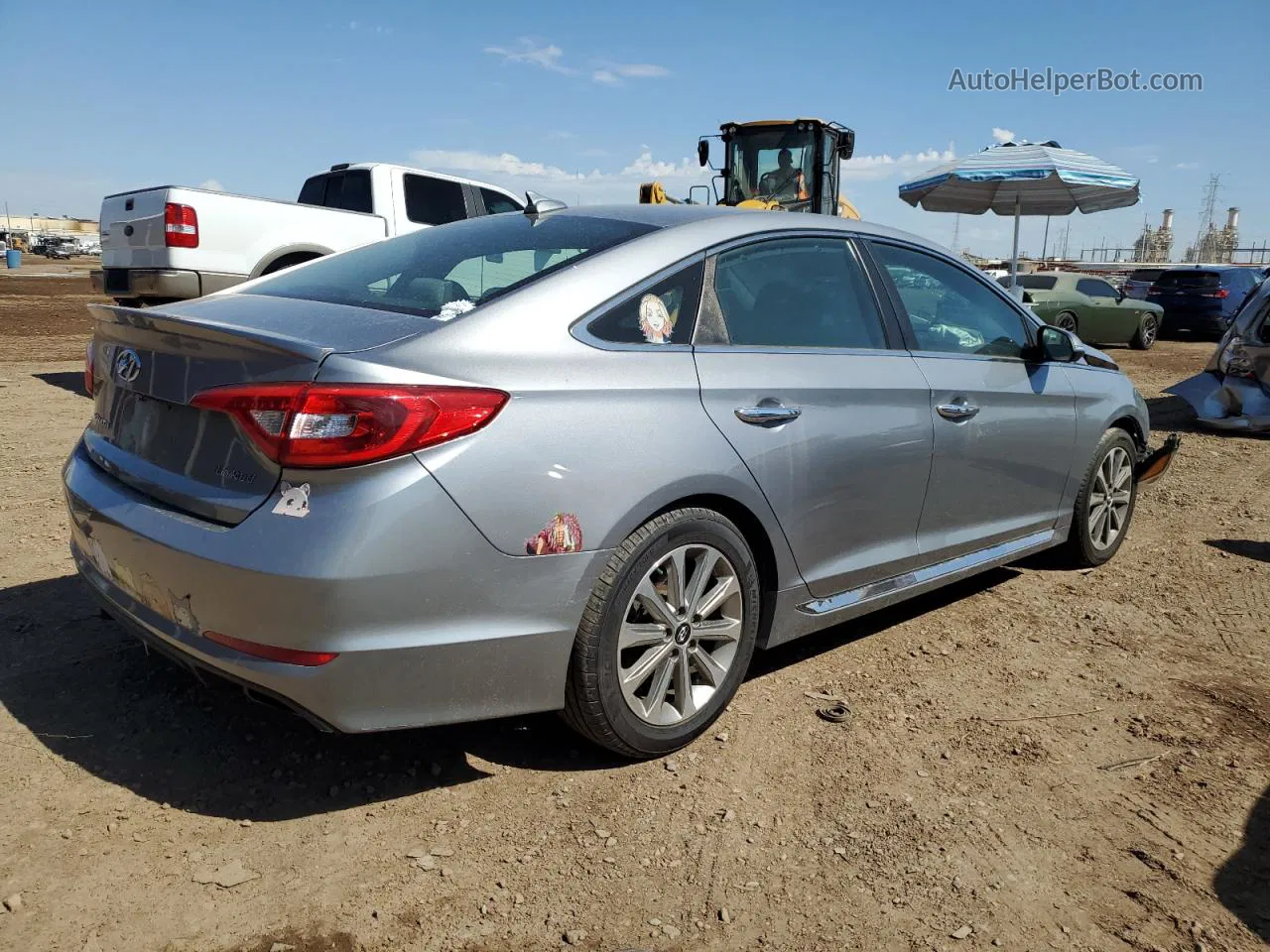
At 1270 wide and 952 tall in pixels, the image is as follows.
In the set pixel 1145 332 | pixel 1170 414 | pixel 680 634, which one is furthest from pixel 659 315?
pixel 1145 332

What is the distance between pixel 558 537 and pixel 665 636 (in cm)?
55

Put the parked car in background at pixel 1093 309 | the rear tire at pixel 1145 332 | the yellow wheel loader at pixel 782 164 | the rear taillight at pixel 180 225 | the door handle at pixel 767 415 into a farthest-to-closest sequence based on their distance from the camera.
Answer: the rear tire at pixel 1145 332
the parked car in background at pixel 1093 309
the yellow wheel loader at pixel 782 164
the rear taillight at pixel 180 225
the door handle at pixel 767 415

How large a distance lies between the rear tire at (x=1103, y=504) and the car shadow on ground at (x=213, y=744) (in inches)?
118

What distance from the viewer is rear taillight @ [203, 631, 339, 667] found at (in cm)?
229

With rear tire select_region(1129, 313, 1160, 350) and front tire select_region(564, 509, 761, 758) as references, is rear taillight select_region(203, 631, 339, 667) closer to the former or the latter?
front tire select_region(564, 509, 761, 758)

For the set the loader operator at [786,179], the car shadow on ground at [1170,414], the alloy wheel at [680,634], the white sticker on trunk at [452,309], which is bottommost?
the car shadow on ground at [1170,414]

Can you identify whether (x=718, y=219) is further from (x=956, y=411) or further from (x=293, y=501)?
(x=293, y=501)

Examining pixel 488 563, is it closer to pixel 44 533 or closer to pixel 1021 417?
pixel 1021 417

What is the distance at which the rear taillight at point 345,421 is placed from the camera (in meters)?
2.26

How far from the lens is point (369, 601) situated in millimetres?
2271

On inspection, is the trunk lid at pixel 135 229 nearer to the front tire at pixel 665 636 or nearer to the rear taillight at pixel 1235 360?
the front tire at pixel 665 636

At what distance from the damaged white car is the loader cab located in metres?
5.01

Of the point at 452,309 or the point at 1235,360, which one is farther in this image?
the point at 1235,360

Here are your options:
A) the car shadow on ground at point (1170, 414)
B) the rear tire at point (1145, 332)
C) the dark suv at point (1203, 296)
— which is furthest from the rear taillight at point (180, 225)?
the dark suv at point (1203, 296)
